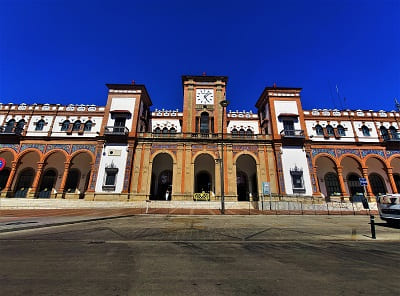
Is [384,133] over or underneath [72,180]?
over

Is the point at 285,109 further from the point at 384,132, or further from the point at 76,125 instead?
the point at 76,125

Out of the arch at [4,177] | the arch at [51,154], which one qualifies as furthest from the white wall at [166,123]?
the arch at [4,177]

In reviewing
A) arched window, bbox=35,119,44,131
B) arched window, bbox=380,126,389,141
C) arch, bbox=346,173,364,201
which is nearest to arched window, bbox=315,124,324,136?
arch, bbox=346,173,364,201

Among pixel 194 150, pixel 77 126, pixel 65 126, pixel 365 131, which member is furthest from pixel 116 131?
pixel 365 131

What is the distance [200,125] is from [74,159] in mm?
17940

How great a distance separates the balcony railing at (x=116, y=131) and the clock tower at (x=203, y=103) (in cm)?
720

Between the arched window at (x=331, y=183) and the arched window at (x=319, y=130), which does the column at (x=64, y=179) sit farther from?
the arched window at (x=331, y=183)

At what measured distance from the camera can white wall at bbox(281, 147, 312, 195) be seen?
805 inches

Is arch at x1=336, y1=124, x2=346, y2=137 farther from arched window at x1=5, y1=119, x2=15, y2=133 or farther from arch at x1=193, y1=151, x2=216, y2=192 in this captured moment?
arched window at x1=5, y1=119, x2=15, y2=133

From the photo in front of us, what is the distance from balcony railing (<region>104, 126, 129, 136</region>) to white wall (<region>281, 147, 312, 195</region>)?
63.9ft

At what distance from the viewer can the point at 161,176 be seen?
81.0 feet

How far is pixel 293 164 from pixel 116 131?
22.1m

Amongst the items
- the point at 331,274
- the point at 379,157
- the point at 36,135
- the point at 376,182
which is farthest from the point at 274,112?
the point at 36,135

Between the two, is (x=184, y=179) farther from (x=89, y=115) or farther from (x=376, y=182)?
(x=376, y=182)
